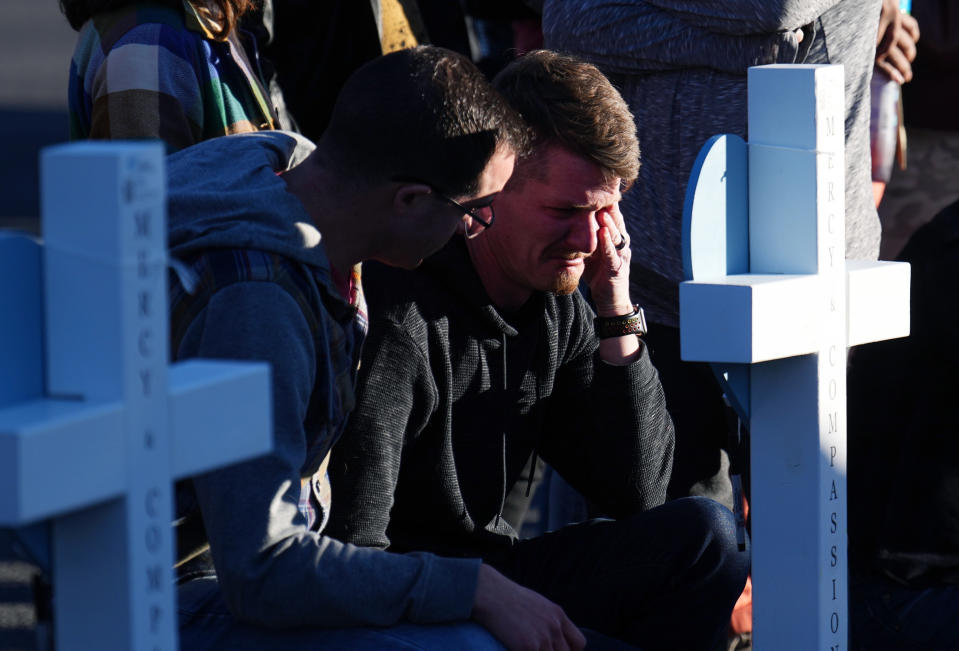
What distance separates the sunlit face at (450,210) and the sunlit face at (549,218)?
1.21ft

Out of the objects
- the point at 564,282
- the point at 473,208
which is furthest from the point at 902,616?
the point at 473,208

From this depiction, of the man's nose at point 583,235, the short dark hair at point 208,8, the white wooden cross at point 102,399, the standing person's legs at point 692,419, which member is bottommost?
the standing person's legs at point 692,419

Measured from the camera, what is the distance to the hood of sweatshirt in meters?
1.60

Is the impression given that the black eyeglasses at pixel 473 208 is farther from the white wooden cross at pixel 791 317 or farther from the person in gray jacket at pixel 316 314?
the white wooden cross at pixel 791 317

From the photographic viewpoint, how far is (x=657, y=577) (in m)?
2.22

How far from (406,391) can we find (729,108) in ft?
2.80

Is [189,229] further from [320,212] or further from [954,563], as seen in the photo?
[954,563]

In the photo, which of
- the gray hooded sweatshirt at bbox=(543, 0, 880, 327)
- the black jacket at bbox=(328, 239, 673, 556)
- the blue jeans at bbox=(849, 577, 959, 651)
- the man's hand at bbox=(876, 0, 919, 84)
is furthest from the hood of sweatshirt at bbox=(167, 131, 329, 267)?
the blue jeans at bbox=(849, 577, 959, 651)

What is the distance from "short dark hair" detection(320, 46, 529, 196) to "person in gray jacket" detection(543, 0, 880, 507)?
0.77 meters

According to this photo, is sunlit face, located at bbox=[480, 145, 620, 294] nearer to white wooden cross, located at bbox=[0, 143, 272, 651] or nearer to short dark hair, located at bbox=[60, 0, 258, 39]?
short dark hair, located at bbox=[60, 0, 258, 39]

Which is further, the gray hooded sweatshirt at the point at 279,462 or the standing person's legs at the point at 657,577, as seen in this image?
the standing person's legs at the point at 657,577

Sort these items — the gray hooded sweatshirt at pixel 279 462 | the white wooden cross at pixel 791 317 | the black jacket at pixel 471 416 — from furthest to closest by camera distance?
1. the black jacket at pixel 471 416
2. the white wooden cross at pixel 791 317
3. the gray hooded sweatshirt at pixel 279 462

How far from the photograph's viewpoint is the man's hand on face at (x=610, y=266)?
2.34 m

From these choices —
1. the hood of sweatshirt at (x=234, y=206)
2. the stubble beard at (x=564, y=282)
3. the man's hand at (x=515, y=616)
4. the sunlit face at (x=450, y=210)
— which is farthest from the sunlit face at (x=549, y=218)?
the man's hand at (x=515, y=616)
